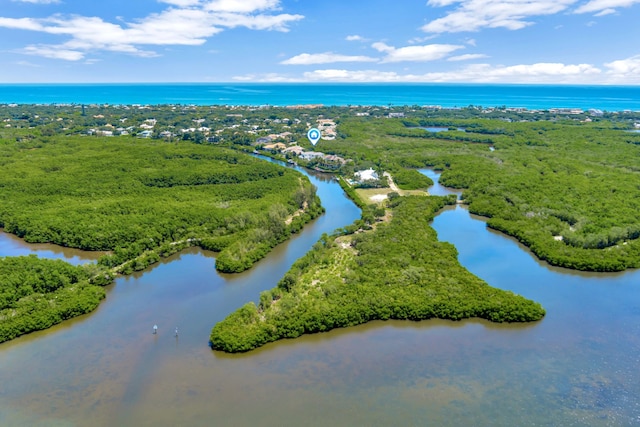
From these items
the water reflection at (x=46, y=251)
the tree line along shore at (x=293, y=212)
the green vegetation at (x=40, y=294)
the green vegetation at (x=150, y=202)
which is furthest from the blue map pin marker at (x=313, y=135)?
the green vegetation at (x=40, y=294)

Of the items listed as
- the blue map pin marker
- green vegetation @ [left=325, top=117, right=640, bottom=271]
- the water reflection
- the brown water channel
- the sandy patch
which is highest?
the blue map pin marker

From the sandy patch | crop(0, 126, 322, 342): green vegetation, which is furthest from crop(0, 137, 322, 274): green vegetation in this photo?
the sandy patch

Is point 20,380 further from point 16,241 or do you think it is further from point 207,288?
point 16,241

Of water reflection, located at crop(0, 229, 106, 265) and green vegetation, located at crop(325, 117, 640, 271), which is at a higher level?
green vegetation, located at crop(325, 117, 640, 271)

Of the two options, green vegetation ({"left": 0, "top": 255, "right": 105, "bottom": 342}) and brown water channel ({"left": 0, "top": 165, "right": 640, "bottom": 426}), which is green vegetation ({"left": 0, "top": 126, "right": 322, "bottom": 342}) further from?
brown water channel ({"left": 0, "top": 165, "right": 640, "bottom": 426})

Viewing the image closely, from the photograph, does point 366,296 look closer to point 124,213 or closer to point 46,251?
point 124,213

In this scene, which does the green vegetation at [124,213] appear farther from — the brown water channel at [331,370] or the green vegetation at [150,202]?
the brown water channel at [331,370]
